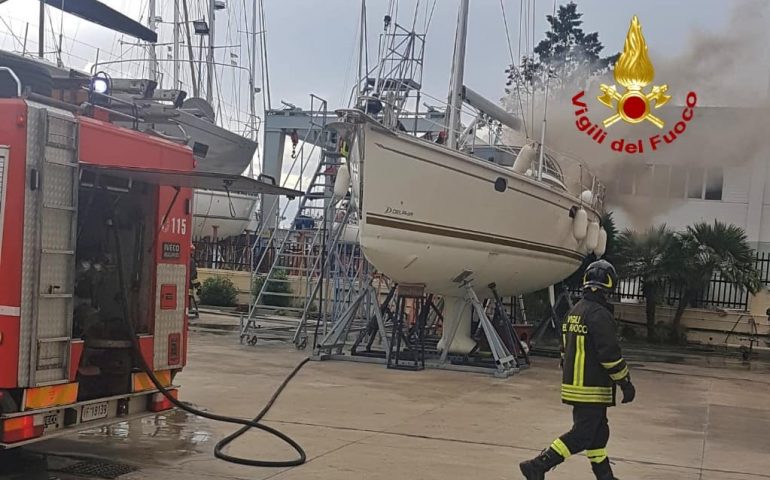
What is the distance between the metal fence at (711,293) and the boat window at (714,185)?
3.62 meters

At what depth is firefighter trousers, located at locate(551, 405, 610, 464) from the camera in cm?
625

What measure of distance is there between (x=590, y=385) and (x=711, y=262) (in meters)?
17.2

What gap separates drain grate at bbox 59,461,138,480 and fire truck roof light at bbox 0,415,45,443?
729 mm

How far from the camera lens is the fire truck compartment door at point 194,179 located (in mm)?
6484

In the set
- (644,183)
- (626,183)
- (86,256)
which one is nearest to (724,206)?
(644,183)

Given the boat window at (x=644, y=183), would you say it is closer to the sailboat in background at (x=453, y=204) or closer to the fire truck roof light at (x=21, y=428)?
the sailboat in background at (x=453, y=204)

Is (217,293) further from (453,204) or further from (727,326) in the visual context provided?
(453,204)

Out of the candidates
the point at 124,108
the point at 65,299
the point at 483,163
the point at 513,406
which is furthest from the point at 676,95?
the point at 65,299

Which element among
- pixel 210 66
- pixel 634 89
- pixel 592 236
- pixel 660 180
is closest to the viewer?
pixel 592 236

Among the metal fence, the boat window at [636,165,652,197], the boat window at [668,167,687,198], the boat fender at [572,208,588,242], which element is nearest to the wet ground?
the boat fender at [572,208,588,242]

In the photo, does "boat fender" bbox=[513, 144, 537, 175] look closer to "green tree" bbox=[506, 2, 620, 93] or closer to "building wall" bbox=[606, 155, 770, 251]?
"building wall" bbox=[606, 155, 770, 251]

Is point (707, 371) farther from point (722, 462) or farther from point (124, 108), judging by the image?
point (124, 108)

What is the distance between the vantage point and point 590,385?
6.27m

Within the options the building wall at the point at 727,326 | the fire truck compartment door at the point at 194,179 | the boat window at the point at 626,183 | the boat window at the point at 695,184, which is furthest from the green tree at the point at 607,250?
the fire truck compartment door at the point at 194,179
